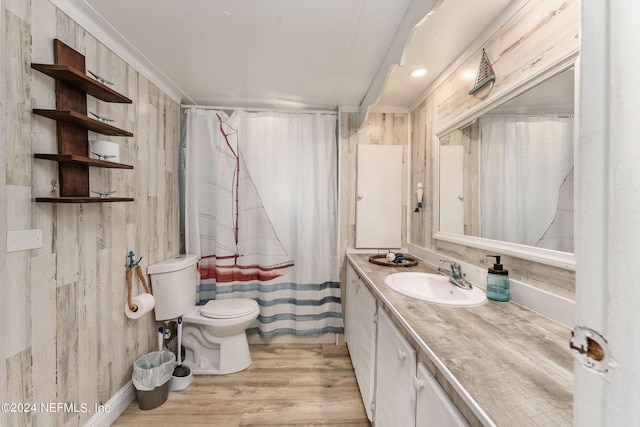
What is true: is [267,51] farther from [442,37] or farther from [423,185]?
[423,185]

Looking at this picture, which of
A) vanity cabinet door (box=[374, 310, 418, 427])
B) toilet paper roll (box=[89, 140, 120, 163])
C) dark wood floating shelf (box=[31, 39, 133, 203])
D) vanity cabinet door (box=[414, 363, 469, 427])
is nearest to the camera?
vanity cabinet door (box=[414, 363, 469, 427])

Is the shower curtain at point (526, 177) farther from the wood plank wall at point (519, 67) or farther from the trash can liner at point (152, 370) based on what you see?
the trash can liner at point (152, 370)

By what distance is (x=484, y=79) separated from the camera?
143cm

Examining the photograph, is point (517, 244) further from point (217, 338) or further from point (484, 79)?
point (217, 338)

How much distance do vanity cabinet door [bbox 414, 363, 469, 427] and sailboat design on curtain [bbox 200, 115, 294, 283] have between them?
1.85m

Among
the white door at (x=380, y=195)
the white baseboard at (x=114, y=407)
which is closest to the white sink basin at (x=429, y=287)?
the white door at (x=380, y=195)

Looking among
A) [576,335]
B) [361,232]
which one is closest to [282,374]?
[361,232]

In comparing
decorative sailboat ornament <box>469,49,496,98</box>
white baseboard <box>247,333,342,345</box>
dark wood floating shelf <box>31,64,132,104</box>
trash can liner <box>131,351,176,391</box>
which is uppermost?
decorative sailboat ornament <box>469,49,496,98</box>

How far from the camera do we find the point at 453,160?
181cm

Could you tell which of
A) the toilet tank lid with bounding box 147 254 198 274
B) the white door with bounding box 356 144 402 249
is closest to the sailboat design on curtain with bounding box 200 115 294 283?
the toilet tank lid with bounding box 147 254 198 274

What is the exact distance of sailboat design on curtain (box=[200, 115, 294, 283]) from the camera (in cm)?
256

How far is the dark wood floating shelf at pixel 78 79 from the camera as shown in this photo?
121 centimetres

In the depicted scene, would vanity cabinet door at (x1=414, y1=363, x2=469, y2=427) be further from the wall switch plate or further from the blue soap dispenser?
the wall switch plate

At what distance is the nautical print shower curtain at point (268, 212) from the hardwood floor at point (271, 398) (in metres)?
0.35
